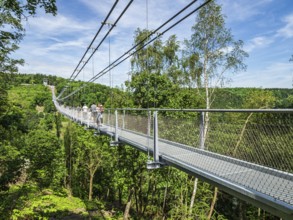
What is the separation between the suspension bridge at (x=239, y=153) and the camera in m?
2.24

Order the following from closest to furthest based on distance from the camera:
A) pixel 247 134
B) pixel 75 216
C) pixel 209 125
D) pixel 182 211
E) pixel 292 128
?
1. pixel 292 128
2. pixel 247 134
3. pixel 209 125
4. pixel 182 211
5. pixel 75 216

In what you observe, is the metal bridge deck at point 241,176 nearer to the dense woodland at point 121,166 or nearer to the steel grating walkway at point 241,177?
the steel grating walkway at point 241,177

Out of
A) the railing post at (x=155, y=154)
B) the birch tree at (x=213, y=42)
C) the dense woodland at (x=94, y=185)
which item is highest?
the birch tree at (x=213, y=42)

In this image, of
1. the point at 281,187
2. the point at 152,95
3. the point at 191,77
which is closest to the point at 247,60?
the point at 191,77

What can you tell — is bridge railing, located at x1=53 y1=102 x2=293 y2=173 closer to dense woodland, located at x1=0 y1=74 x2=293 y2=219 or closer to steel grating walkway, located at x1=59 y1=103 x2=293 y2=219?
steel grating walkway, located at x1=59 y1=103 x2=293 y2=219

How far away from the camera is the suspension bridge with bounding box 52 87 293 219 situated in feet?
7.34

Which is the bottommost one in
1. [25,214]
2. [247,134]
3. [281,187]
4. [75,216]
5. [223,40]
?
[75,216]

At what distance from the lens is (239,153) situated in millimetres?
2877

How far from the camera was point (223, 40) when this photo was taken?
13.0 meters

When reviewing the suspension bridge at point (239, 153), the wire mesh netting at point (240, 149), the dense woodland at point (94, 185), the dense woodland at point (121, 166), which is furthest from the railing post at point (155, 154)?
the dense woodland at point (94, 185)

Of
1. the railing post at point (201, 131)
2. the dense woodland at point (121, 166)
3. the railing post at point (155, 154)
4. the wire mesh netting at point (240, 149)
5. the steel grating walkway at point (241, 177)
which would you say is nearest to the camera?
the steel grating walkway at point (241, 177)

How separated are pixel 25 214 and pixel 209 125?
5.58 m

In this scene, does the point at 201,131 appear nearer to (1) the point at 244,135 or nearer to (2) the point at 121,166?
(1) the point at 244,135

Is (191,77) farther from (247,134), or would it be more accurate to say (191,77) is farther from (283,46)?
(247,134)
